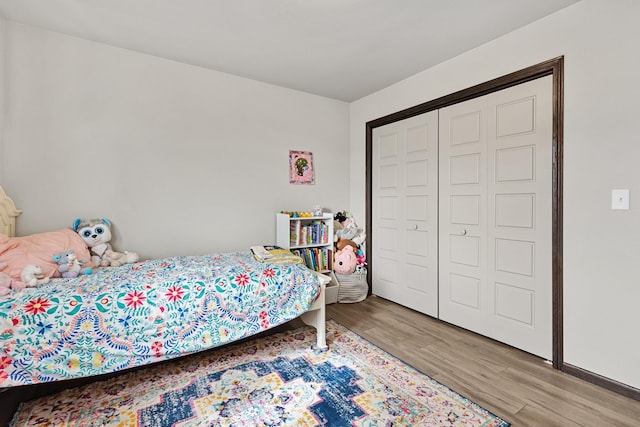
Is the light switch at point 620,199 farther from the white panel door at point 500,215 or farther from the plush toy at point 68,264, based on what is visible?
the plush toy at point 68,264

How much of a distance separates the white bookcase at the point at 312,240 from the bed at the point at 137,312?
90cm

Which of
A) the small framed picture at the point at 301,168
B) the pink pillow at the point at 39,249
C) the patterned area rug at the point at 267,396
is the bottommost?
the patterned area rug at the point at 267,396

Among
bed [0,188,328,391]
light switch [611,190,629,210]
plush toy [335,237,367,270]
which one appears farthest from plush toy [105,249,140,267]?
light switch [611,190,629,210]

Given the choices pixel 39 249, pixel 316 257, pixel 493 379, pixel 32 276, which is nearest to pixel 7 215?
pixel 39 249

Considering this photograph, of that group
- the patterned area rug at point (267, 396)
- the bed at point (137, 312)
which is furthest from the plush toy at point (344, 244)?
the patterned area rug at point (267, 396)

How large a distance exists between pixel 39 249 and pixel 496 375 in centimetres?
313


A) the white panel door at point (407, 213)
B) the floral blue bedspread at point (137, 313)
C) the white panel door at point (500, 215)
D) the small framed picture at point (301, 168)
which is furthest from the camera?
→ the small framed picture at point (301, 168)

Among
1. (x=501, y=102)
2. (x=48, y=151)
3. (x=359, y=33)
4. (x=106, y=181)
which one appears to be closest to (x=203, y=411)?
(x=106, y=181)

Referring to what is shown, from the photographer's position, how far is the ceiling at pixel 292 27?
1.99 metres

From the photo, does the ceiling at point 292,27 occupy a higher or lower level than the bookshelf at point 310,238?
higher

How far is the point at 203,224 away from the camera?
9.68 feet

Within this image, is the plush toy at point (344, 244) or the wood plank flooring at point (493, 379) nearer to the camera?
the wood plank flooring at point (493, 379)

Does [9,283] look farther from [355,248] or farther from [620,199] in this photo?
[620,199]

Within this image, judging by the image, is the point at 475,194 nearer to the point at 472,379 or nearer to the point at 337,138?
the point at 472,379
